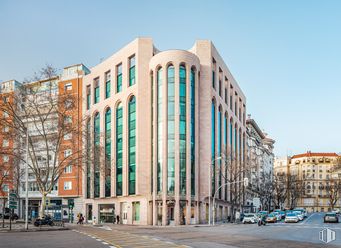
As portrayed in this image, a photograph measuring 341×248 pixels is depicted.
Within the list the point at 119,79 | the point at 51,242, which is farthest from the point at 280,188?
A: the point at 51,242

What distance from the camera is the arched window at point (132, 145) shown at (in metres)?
64.4

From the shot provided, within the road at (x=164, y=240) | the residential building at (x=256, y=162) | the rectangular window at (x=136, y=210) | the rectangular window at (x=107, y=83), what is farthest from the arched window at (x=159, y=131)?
the residential building at (x=256, y=162)

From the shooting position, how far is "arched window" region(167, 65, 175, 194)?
197 ft

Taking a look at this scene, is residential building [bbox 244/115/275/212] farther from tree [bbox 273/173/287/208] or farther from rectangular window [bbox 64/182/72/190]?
rectangular window [bbox 64/182/72/190]

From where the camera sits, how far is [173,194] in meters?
59.8

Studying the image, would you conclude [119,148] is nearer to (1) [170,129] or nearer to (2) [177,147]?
(1) [170,129]

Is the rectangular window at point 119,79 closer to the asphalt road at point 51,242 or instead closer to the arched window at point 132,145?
the arched window at point 132,145

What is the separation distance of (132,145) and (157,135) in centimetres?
477

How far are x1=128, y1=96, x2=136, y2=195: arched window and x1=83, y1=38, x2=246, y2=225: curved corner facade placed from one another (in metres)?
0.14

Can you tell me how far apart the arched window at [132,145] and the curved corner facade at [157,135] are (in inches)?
5.4

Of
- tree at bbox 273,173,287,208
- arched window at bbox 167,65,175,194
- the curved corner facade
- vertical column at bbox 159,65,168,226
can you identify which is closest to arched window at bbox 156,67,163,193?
the curved corner facade

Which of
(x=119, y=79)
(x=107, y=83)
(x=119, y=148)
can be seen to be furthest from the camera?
(x=107, y=83)

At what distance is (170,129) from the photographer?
61.5m

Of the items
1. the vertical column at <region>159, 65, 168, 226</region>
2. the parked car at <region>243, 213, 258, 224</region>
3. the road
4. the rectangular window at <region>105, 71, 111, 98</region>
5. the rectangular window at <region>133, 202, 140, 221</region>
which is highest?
the rectangular window at <region>105, 71, 111, 98</region>
